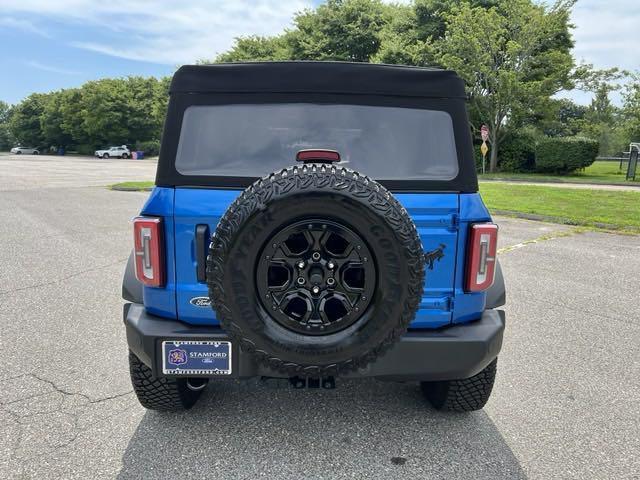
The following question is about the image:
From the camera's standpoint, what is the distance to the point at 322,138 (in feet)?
8.04

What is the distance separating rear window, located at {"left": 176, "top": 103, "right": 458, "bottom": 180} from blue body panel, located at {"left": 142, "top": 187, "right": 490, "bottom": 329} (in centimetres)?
17

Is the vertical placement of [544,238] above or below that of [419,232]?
below

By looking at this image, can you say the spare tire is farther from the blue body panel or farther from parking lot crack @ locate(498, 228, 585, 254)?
parking lot crack @ locate(498, 228, 585, 254)

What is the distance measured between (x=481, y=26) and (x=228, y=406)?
2680 centimetres

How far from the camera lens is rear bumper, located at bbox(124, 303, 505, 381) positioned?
2238 mm

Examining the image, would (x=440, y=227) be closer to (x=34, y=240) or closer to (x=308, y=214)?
(x=308, y=214)

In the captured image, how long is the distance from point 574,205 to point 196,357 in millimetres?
12456

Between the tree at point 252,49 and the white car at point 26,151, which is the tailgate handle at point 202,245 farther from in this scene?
the white car at point 26,151

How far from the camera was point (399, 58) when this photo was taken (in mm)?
28891

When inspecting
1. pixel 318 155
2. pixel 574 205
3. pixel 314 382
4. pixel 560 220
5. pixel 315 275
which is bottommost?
pixel 560 220

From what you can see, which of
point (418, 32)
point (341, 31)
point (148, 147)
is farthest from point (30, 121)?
point (418, 32)

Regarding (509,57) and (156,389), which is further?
(509,57)

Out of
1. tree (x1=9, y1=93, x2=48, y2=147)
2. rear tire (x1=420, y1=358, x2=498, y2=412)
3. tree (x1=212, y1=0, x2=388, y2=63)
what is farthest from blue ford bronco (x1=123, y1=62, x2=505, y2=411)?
tree (x1=9, y1=93, x2=48, y2=147)

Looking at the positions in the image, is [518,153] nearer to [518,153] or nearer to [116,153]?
[518,153]
